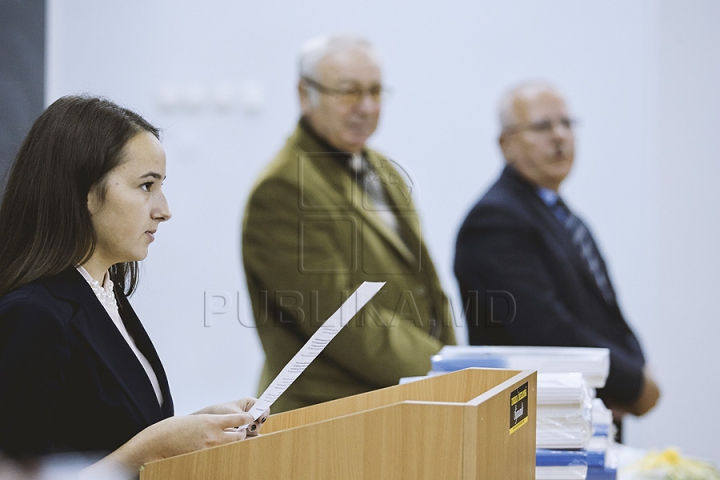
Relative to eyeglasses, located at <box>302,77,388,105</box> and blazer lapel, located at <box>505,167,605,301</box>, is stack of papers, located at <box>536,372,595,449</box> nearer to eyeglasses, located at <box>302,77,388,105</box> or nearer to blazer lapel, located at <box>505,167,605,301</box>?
blazer lapel, located at <box>505,167,605,301</box>

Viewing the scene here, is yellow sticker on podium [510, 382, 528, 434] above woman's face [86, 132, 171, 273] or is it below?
below

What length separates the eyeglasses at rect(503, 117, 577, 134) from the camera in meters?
3.51

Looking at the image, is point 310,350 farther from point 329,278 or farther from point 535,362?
point 329,278

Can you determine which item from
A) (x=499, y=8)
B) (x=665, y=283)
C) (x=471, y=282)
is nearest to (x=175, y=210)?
(x=471, y=282)

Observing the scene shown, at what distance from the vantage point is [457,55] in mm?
Result: 3490

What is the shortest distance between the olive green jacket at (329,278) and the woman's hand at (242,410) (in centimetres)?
190

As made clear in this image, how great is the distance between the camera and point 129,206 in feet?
4.26

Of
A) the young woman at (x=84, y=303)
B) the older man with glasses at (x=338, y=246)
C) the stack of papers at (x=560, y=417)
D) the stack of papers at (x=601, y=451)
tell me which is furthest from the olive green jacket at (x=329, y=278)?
the young woman at (x=84, y=303)

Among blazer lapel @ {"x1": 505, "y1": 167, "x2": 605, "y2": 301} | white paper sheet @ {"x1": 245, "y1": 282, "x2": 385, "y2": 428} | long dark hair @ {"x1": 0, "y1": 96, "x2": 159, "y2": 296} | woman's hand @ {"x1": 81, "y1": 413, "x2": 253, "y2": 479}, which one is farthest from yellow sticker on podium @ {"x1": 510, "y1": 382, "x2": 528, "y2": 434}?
blazer lapel @ {"x1": 505, "y1": 167, "x2": 605, "y2": 301}

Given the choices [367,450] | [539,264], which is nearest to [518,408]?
[367,450]

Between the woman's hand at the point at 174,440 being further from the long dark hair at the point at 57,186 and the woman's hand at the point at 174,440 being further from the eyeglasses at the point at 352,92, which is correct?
the eyeglasses at the point at 352,92

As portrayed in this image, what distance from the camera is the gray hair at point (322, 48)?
341cm

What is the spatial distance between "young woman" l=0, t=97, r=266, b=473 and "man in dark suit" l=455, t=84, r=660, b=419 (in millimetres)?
2209

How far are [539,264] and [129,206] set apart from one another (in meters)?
2.41
